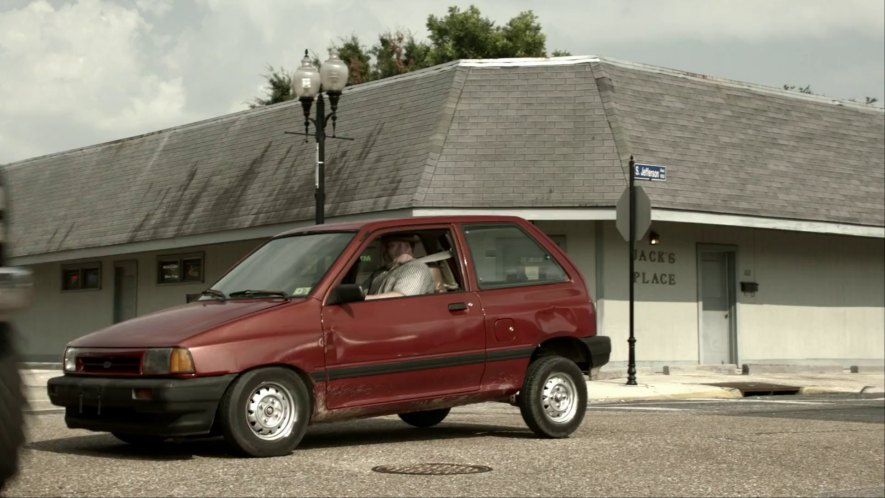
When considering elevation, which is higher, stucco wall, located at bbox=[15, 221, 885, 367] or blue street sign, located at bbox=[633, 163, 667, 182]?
blue street sign, located at bbox=[633, 163, 667, 182]

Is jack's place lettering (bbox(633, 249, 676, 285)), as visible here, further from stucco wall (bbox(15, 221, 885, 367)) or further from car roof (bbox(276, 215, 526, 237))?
car roof (bbox(276, 215, 526, 237))

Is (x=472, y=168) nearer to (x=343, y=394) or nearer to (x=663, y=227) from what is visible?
(x=663, y=227)

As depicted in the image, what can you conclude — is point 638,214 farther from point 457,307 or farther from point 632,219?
point 457,307

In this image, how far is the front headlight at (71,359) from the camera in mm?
9336

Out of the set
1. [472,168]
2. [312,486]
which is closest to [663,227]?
[472,168]

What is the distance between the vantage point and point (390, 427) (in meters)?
11.5

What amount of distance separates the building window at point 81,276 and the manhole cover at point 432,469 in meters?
29.4

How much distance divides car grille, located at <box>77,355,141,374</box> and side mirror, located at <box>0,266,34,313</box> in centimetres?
490

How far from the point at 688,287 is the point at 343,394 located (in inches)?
725

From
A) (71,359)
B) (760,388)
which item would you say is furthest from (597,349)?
(760,388)

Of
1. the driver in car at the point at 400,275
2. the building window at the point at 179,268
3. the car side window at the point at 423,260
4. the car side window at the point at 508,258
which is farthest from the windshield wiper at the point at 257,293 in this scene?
the building window at the point at 179,268

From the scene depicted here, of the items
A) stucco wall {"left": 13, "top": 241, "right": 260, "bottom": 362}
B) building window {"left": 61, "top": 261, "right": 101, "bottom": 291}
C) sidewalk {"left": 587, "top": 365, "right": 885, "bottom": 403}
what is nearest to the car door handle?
sidewalk {"left": 587, "top": 365, "right": 885, "bottom": 403}

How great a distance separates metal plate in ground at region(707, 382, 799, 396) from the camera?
21495 millimetres

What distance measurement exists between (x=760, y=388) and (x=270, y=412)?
14433 millimetres
